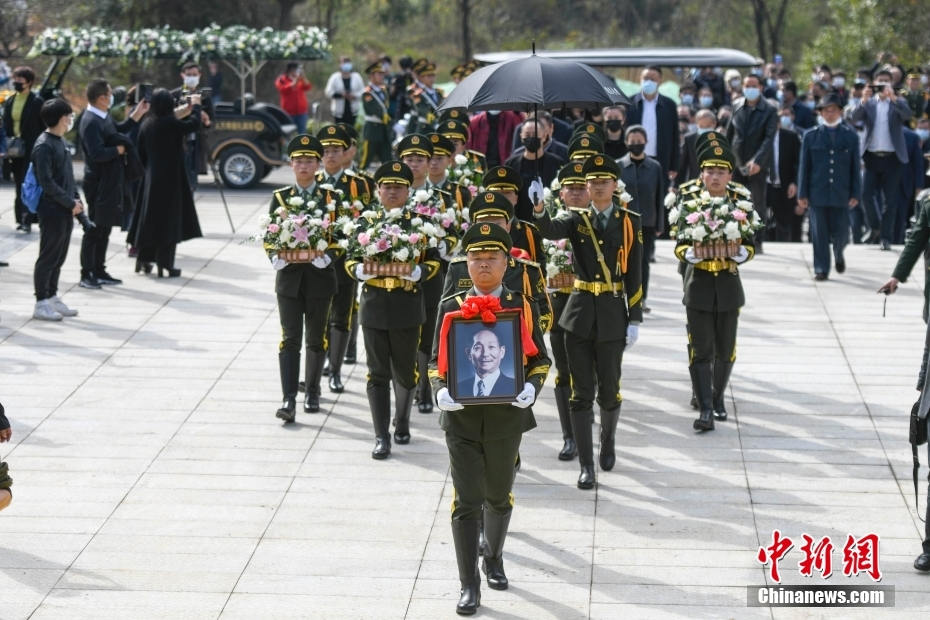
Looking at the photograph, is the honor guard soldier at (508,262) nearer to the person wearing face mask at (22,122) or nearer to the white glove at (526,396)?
the white glove at (526,396)

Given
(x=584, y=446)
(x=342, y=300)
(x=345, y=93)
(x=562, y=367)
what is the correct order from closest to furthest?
(x=584, y=446), (x=562, y=367), (x=342, y=300), (x=345, y=93)

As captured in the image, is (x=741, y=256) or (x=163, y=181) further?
(x=163, y=181)

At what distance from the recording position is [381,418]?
10.5m

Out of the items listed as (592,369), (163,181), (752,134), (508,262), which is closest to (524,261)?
(508,262)

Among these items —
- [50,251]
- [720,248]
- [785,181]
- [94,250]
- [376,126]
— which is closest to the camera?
[720,248]

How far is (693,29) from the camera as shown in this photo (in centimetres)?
4197

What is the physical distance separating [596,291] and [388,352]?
1625 millimetres

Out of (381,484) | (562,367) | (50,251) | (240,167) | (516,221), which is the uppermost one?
(516,221)

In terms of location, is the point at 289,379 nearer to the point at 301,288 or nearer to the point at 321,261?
the point at 301,288

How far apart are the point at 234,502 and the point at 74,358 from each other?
3969 mm

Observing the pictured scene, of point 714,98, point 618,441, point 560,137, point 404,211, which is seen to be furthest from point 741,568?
point 714,98

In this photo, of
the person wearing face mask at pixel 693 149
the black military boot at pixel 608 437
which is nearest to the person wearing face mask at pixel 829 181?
the person wearing face mask at pixel 693 149

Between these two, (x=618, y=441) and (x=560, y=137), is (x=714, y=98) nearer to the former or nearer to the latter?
(x=560, y=137)

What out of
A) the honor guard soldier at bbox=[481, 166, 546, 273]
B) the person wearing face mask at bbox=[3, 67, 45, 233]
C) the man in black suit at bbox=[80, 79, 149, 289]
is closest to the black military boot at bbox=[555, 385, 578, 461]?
the honor guard soldier at bbox=[481, 166, 546, 273]
